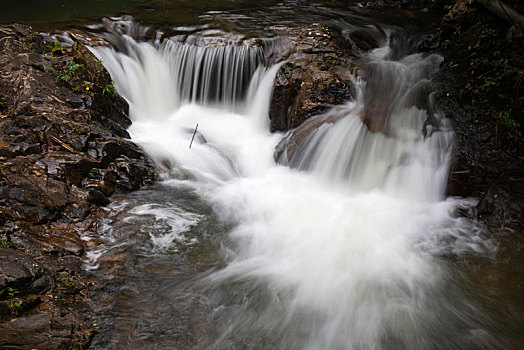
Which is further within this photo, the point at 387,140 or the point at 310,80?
the point at 310,80

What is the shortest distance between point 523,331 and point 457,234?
5.09 ft

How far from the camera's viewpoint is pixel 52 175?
456cm

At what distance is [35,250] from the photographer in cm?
363

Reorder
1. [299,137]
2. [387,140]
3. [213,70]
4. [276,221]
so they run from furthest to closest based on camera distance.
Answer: [213,70] → [299,137] → [387,140] → [276,221]

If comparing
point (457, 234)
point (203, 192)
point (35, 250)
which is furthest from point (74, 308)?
point (457, 234)

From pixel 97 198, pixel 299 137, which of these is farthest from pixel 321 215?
pixel 97 198

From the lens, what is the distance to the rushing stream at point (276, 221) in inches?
135

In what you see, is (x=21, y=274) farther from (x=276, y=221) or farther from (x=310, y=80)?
(x=310, y=80)

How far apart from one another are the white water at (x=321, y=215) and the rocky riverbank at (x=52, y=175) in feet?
2.39

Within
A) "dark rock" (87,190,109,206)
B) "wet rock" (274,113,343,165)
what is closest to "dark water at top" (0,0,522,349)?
"dark rock" (87,190,109,206)

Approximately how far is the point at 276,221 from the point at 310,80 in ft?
10.3

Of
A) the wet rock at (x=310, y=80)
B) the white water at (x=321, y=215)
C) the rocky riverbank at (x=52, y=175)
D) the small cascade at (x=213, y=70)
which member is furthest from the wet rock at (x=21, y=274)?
the small cascade at (x=213, y=70)

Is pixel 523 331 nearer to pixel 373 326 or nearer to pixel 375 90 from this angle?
pixel 373 326

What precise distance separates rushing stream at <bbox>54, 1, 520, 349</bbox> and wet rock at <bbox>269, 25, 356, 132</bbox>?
0.37 m
